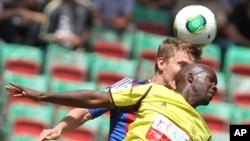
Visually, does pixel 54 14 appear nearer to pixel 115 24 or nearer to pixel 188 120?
pixel 115 24

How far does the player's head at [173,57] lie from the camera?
801cm

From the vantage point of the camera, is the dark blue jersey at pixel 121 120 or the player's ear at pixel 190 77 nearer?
the player's ear at pixel 190 77

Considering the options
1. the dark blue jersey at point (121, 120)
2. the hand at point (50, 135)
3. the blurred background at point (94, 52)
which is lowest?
the hand at point (50, 135)

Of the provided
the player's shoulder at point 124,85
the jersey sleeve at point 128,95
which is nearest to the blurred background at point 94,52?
the player's shoulder at point 124,85

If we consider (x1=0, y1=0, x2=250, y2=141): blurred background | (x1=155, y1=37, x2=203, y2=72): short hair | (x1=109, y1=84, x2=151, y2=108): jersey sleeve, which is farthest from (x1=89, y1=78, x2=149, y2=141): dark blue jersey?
(x1=0, y1=0, x2=250, y2=141): blurred background

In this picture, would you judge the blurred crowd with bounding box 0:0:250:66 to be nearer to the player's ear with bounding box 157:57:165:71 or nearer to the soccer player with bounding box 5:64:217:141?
the player's ear with bounding box 157:57:165:71

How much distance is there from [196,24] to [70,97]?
1623mm

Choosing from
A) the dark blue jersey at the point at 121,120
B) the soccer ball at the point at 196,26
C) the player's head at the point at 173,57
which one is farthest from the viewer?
the soccer ball at the point at 196,26

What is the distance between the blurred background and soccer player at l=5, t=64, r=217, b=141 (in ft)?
18.2

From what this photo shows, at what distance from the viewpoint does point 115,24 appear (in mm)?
15391

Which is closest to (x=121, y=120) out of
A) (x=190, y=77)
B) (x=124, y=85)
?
(x=124, y=85)

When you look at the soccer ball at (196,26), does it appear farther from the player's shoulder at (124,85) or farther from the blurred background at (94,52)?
the blurred background at (94,52)

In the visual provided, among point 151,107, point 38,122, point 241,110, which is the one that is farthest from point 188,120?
point 241,110

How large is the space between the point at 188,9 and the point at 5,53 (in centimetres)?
535
